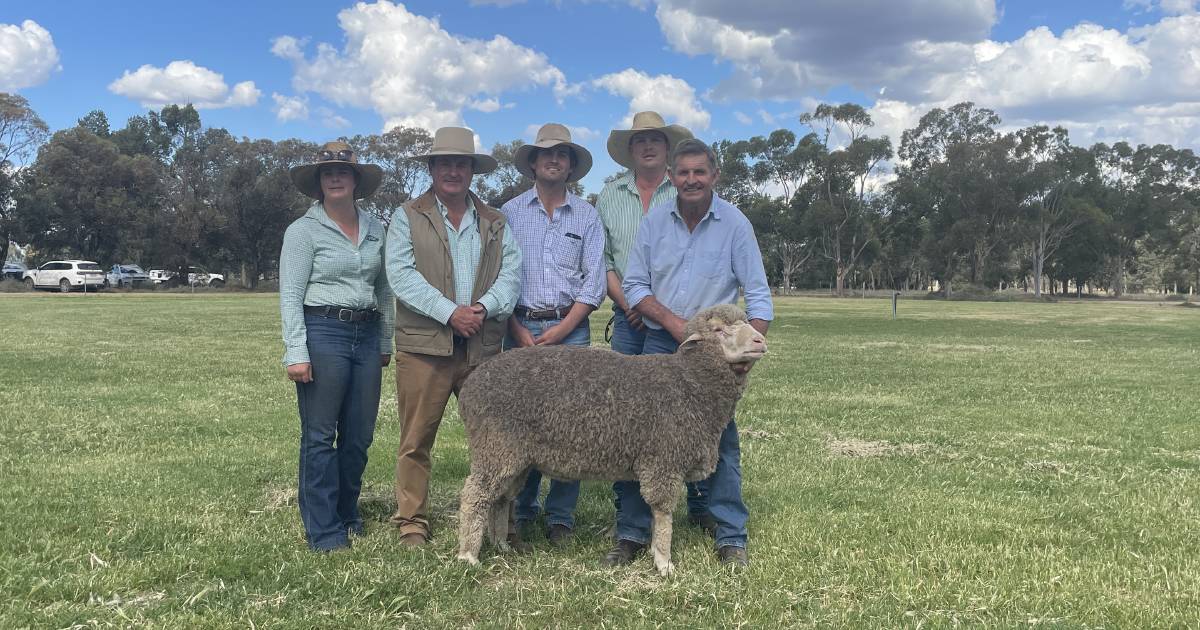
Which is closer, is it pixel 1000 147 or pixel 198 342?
pixel 198 342

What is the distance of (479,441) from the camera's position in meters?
4.80

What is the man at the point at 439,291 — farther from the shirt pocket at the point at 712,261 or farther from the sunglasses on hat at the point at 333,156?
the shirt pocket at the point at 712,261

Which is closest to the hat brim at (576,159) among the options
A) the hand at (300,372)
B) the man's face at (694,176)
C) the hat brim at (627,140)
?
the hat brim at (627,140)

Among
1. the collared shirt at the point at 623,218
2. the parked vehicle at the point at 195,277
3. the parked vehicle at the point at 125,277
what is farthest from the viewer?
the parked vehicle at the point at 195,277

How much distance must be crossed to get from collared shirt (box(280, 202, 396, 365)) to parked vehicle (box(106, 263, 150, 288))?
59582mm

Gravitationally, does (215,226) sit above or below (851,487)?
above

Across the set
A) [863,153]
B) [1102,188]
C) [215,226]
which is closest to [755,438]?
[215,226]

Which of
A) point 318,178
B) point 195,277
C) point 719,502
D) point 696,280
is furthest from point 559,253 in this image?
point 195,277

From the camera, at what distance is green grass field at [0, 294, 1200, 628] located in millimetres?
4277

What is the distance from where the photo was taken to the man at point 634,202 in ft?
18.6

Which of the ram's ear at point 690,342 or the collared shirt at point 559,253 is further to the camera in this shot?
the collared shirt at point 559,253

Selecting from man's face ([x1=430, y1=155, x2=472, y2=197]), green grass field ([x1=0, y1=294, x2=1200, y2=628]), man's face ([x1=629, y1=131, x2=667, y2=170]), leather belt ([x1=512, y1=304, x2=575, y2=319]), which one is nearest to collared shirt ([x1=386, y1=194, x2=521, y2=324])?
man's face ([x1=430, y1=155, x2=472, y2=197])

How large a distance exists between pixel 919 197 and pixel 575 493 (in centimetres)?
6974

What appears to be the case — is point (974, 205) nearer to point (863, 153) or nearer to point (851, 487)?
point (863, 153)
